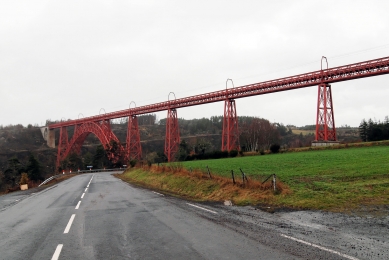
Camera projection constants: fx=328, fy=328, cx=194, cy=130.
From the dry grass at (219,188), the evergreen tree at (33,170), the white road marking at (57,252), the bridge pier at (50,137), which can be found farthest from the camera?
the bridge pier at (50,137)

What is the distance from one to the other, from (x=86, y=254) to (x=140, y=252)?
3.60 feet

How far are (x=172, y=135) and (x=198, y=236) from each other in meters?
50.2

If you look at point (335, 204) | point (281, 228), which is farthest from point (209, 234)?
point (335, 204)

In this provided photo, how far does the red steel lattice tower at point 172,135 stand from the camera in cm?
5675

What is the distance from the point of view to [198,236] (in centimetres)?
789

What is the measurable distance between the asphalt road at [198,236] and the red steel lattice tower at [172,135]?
4494cm

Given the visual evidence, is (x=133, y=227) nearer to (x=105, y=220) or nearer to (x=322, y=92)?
(x=105, y=220)

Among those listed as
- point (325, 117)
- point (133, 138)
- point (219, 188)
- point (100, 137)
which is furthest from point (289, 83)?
point (100, 137)

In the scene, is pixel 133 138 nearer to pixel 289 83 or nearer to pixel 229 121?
pixel 229 121

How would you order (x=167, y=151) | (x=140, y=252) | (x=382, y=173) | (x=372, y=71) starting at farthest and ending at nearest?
(x=167, y=151) < (x=372, y=71) < (x=382, y=173) < (x=140, y=252)

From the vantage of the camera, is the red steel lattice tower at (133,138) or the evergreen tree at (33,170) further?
the red steel lattice tower at (133,138)

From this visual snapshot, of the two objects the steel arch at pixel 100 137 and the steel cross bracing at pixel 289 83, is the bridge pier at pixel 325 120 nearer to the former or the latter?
the steel cross bracing at pixel 289 83

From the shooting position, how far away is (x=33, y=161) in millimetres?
66375

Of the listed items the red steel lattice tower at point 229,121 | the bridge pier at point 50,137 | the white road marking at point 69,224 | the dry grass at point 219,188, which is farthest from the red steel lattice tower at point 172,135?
the bridge pier at point 50,137
